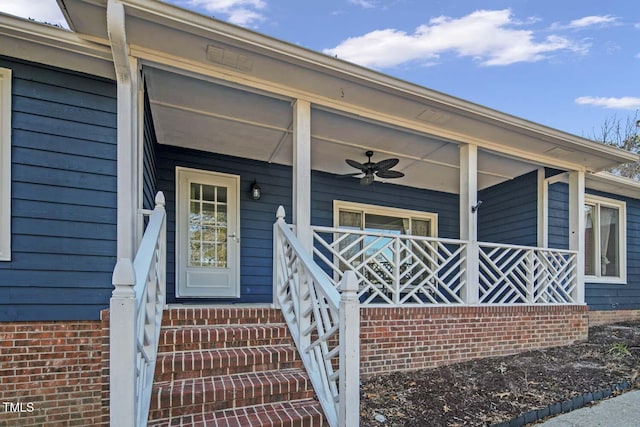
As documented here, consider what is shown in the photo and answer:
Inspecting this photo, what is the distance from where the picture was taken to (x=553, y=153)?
5090 mm

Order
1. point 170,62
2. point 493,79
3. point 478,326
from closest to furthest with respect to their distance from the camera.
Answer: point 170,62 < point 478,326 < point 493,79

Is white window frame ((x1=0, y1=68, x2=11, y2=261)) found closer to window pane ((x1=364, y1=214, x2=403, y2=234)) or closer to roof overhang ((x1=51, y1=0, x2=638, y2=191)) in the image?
roof overhang ((x1=51, y1=0, x2=638, y2=191))

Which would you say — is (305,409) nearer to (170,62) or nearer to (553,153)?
(170,62)

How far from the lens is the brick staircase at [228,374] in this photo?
2.30 metres

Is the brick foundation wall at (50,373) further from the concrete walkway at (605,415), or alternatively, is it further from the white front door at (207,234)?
the concrete walkway at (605,415)

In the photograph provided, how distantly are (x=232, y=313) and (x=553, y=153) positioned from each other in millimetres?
4684

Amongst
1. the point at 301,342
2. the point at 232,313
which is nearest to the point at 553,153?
the point at 301,342

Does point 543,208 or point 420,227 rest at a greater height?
point 543,208

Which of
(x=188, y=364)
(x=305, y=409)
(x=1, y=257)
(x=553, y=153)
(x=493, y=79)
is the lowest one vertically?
(x=305, y=409)

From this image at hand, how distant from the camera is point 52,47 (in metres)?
2.89

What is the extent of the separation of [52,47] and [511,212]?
22.0ft

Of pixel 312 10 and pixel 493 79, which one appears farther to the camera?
pixel 493 79

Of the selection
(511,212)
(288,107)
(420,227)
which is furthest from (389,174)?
(511,212)

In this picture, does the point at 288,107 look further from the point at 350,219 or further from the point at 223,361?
the point at 350,219
